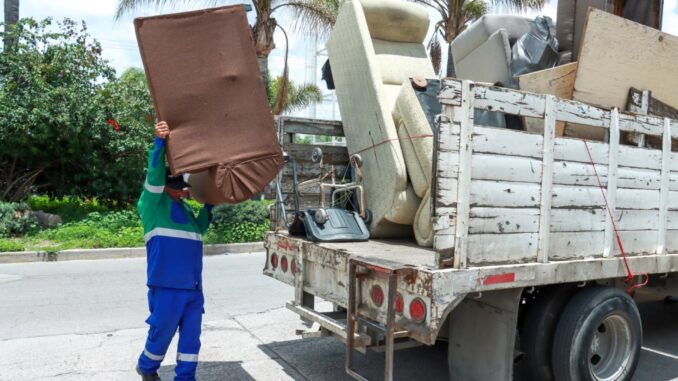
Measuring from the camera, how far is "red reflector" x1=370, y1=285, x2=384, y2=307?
344 centimetres

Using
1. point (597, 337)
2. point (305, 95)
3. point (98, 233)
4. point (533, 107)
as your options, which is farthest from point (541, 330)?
point (305, 95)

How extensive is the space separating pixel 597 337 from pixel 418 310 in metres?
1.64

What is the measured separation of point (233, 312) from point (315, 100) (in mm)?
20476

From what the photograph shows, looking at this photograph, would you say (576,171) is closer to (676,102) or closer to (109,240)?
(676,102)

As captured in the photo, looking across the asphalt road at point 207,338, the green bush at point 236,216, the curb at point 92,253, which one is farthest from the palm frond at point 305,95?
the asphalt road at point 207,338

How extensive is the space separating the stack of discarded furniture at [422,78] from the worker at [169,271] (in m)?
1.64

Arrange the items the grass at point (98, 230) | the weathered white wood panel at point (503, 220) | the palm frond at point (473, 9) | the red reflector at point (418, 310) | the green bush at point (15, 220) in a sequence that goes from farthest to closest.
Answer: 1. the palm frond at point (473, 9)
2. the green bush at point (15, 220)
3. the grass at point (98, 230)
4. the weathered white wood panel at point (503, 220)
5. the red reflector at point (418, 310)

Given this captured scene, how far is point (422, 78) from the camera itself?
482 centimetres

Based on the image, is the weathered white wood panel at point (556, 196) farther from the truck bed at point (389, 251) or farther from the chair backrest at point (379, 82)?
the chair backrest at point (379, 82)

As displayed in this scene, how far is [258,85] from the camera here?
12.6 feet

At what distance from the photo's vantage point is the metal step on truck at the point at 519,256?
3207 mm

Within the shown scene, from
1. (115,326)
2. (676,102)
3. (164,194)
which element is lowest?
(115,326)

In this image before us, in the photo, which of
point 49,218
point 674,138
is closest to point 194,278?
point 674,138

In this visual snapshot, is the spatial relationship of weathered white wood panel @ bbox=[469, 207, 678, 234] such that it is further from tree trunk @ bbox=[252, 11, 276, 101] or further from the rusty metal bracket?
tree trunk @ bbox=[252, 11, 276, 101]
